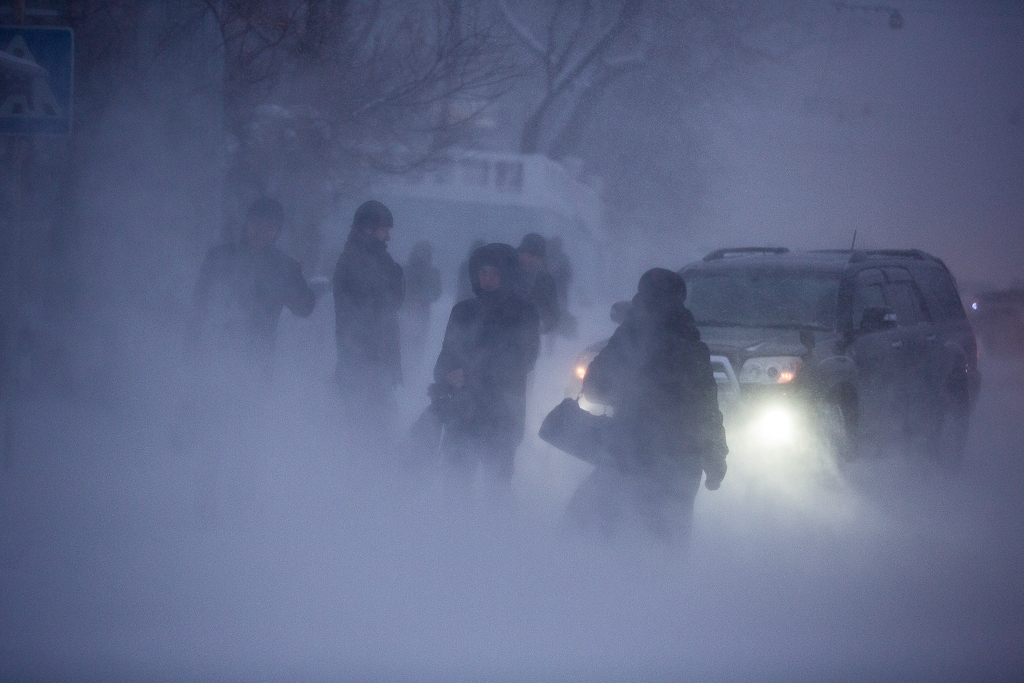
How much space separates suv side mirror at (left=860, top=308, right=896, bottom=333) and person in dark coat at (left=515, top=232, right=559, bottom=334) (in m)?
1.87

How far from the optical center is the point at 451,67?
9.44m

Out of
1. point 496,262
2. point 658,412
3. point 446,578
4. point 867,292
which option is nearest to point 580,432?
point 658,412

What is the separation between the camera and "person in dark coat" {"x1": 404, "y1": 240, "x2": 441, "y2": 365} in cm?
1034

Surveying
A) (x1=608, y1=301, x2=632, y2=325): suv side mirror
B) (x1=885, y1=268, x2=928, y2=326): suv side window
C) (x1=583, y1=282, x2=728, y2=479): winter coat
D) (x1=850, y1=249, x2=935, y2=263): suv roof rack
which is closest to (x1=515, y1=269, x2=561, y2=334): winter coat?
(x1=608, y1=301, x2=632, y2=325): suv side mirror

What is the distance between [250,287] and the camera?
16.9 ft

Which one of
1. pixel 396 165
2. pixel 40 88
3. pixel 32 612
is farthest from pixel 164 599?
pixel 396 165

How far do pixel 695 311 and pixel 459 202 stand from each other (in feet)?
38.2

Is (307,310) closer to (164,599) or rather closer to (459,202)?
(164,599)

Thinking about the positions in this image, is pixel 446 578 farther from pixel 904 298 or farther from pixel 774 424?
pixel 904 298

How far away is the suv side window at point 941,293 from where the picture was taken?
7840mm

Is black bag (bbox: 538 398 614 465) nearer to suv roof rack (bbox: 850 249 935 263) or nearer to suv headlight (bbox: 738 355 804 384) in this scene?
suv headlight (bbox: 738 355 804 384)

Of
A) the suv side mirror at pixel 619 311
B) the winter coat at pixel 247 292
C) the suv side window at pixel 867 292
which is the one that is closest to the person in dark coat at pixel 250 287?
Answer: the winter coat at pixel 247 292

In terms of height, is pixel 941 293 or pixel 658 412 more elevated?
pixel 941 293

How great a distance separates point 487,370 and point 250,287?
48.7 inches
